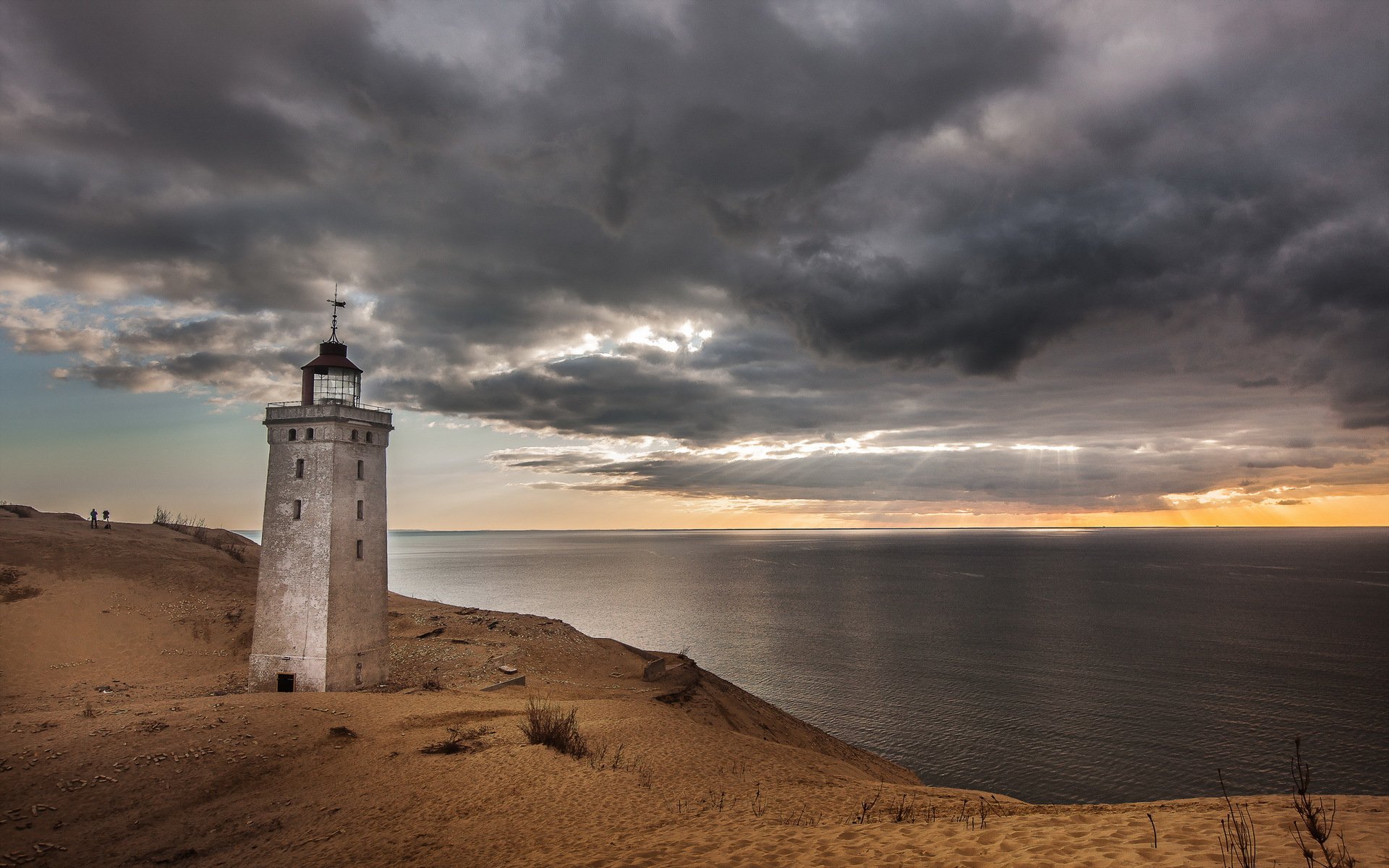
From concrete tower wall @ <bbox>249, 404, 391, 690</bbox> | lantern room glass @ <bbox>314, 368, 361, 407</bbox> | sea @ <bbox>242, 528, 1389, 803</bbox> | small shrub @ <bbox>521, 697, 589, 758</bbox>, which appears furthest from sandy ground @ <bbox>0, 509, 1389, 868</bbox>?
lantern room glass @ <bbox>314, 368, 361, 407</bbox>

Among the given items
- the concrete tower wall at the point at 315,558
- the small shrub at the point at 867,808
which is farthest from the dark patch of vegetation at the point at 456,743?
the small shrub at the point at 867,808

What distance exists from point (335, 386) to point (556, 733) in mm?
17550

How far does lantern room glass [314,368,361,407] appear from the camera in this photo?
27.8 m

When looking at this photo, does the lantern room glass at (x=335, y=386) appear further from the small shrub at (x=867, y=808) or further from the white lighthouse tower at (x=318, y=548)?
the small shrub at (x=867, y=808)

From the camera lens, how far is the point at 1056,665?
5231cm

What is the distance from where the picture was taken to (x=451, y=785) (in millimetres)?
16359

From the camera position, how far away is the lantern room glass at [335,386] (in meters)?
27.8

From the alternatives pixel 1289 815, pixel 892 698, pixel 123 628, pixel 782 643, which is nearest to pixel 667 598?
pixel 782 643

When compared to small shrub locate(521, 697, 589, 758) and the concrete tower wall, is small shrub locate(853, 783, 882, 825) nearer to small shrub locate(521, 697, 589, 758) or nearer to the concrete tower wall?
small shrub locate(521, 697, 589, 758)

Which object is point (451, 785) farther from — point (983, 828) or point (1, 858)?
point (983, 828)

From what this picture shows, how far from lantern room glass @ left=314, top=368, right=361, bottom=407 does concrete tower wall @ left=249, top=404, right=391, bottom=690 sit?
2.83 ft

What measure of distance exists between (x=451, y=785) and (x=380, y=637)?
14121mm

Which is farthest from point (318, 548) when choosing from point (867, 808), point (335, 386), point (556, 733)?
point (867, 808)

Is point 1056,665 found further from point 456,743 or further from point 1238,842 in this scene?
point 456,743
